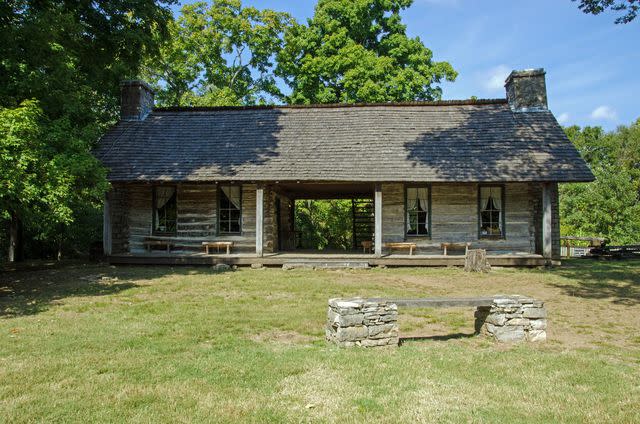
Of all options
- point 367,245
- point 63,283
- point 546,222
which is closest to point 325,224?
point 367,245

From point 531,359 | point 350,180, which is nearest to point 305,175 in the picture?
point 350,180

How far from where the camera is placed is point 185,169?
16.6m

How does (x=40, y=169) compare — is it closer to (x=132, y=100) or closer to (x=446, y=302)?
(x=446, y=302)

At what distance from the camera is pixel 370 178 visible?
15758 mm

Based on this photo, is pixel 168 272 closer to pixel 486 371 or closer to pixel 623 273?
pixel 486 371

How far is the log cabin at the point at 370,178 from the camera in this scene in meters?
15.9

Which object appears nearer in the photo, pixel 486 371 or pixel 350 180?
pixel 486 371

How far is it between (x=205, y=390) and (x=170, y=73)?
3099 centimetres

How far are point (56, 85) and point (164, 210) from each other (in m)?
6.25

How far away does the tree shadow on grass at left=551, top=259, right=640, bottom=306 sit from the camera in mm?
10414

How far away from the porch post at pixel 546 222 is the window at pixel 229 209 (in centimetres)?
1061

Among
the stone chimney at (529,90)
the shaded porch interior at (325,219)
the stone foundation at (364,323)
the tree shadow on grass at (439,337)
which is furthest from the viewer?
the shaded porch interior at (325,219)

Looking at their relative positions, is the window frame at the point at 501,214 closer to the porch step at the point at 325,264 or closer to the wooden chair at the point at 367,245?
the wooden chair at the point at 367,245

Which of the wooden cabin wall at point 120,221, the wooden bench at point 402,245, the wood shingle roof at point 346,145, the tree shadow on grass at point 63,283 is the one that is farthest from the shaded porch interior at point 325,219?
the tree shadow on grass at point 63,283
